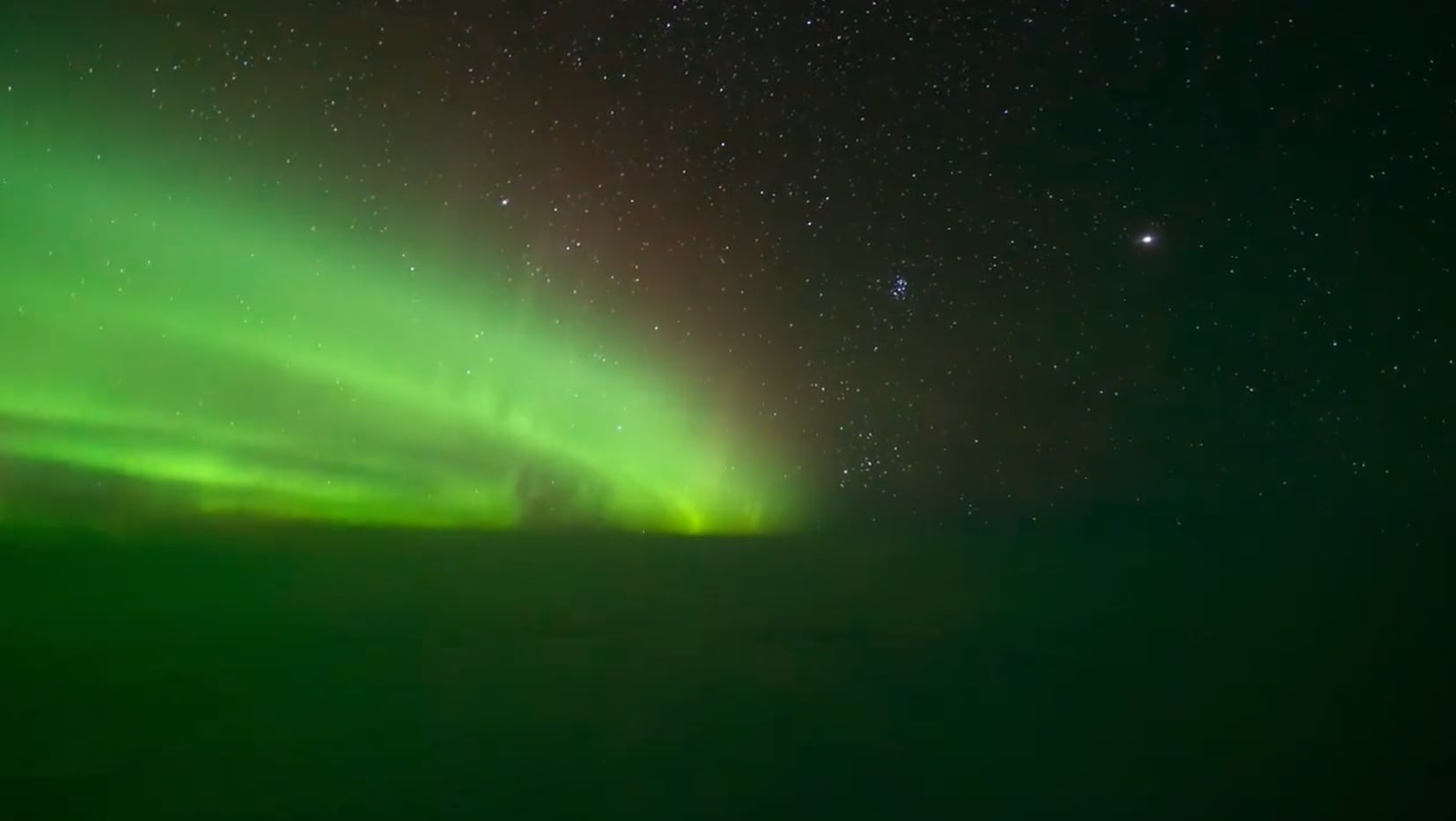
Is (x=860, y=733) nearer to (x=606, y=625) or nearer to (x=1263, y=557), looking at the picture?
(x=606, y=625)

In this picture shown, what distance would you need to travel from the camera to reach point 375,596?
1428 mm

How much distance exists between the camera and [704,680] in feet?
4.09

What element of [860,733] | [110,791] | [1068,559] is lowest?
[110,791]

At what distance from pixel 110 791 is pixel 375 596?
0.50 m

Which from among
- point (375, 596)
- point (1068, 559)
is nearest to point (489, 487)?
point (375, 596)

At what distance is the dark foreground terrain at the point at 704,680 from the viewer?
1.00 metres

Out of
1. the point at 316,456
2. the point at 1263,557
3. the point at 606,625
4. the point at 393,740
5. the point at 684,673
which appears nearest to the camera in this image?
the point at 393,740

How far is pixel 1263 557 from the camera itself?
5.42 feet

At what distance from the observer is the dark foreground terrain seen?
1.00m

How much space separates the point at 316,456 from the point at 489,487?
0.28 meters

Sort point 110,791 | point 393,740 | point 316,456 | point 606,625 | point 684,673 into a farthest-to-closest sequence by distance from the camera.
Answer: point 316,456, point 606,625, point 684,673, point 393,740, point 110,791

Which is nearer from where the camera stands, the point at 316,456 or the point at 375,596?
the point at 375,596

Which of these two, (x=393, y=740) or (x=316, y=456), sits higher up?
(x=316, y=456)

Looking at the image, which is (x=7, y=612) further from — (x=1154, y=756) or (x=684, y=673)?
(x=1154, y=756)
